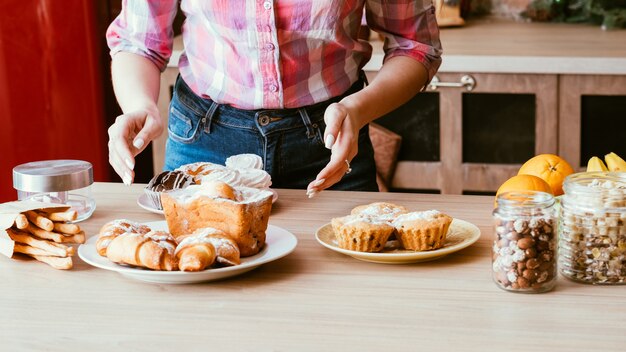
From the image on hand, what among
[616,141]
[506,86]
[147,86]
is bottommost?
[616,141]

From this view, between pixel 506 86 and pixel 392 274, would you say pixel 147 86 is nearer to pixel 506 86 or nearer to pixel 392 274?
pixel 392 274

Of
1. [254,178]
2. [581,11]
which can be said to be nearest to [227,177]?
[254,178]

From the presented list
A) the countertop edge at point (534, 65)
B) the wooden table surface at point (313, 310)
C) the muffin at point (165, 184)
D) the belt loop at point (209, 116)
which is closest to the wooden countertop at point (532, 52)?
the countertop edge at point (534, 65)

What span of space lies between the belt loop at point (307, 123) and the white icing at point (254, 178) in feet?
0.81

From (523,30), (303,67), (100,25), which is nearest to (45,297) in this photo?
(303,67)

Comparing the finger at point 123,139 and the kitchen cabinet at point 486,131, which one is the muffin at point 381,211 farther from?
the kitchen cabinet at point 486,131

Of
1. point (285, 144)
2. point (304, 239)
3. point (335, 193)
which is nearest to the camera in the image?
point (304, 239)

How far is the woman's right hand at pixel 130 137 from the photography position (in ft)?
4.63

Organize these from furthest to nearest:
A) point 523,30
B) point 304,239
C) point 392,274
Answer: point 523,30
point 304,239
point 392,274

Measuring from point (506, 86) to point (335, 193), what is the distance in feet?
4.46

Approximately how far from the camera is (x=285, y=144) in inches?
69.4

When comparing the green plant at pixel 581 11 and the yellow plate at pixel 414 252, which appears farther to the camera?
the green plant at pixel 581 11

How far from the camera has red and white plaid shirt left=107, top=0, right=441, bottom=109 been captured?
172 cm

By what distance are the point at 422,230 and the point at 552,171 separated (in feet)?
1.03
